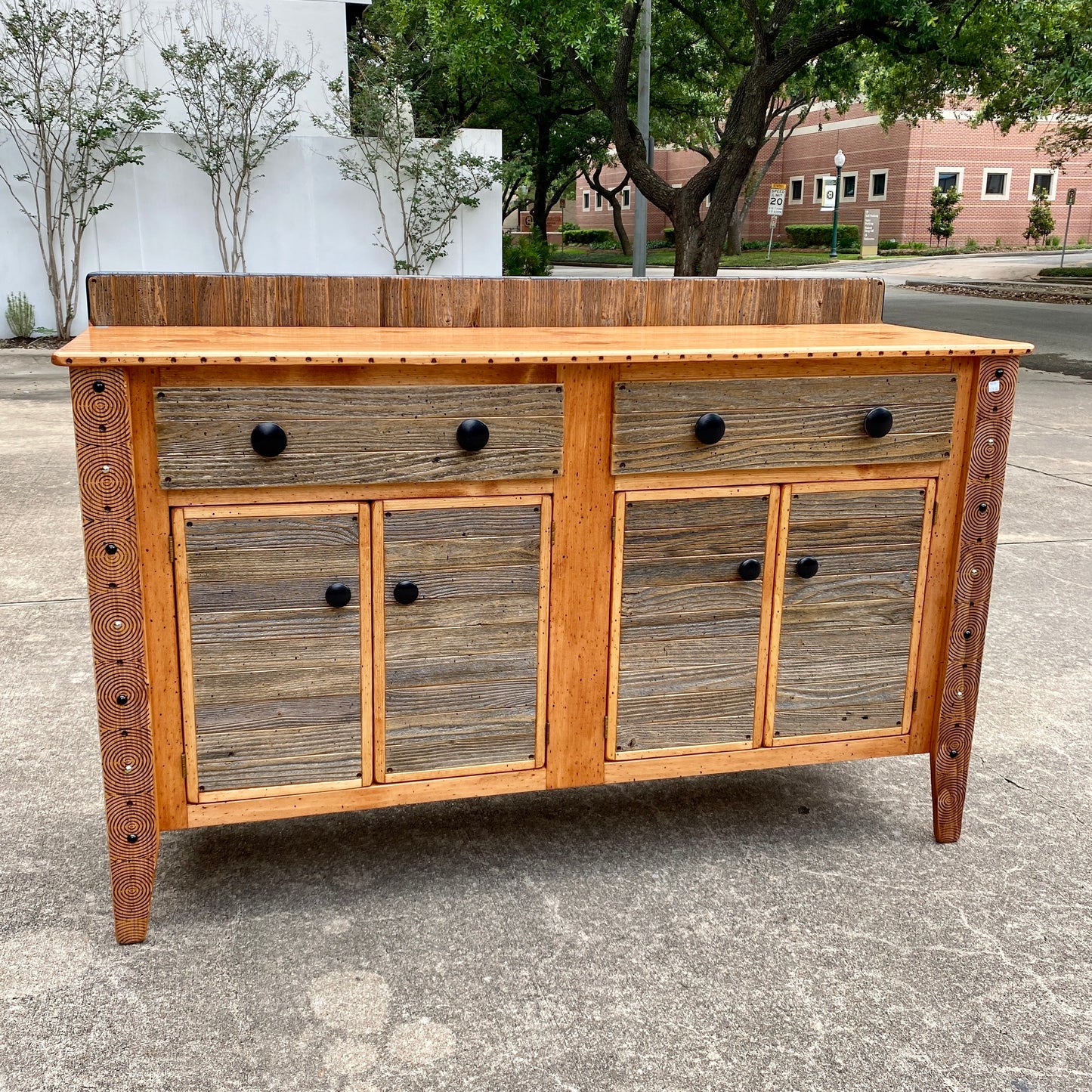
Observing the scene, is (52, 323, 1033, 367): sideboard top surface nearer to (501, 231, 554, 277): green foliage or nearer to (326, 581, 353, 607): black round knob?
(326, 581, 353, 607): black round knob

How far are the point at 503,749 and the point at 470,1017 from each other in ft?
1.97

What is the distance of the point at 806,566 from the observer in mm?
2602

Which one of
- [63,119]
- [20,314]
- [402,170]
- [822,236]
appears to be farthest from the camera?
[822,236]

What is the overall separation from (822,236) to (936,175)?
4893 millimetres

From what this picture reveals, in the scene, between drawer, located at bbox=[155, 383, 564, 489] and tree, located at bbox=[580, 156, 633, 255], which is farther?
tree, located at bbox=[580, 156, 633, 255]

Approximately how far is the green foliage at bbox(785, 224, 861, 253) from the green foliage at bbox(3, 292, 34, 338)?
35.3 m

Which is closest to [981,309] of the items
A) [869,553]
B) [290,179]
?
[290,179]

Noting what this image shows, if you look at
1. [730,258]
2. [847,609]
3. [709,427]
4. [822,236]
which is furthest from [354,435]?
[822,236]

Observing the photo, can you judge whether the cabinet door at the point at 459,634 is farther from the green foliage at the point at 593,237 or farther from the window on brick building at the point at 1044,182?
the green foliage at the point at 593,237

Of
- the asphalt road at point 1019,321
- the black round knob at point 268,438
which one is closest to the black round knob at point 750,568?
the black round knob at point 268,438

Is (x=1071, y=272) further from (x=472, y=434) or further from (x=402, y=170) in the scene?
(x=472, y=434)

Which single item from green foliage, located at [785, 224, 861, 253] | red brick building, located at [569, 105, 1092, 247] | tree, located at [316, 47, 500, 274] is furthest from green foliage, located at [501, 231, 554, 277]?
red brick building, located at [569, 105, 1092, 247]

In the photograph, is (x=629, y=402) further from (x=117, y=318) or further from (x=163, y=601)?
(x=117, y=318)

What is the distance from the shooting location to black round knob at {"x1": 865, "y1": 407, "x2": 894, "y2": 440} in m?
2.53
